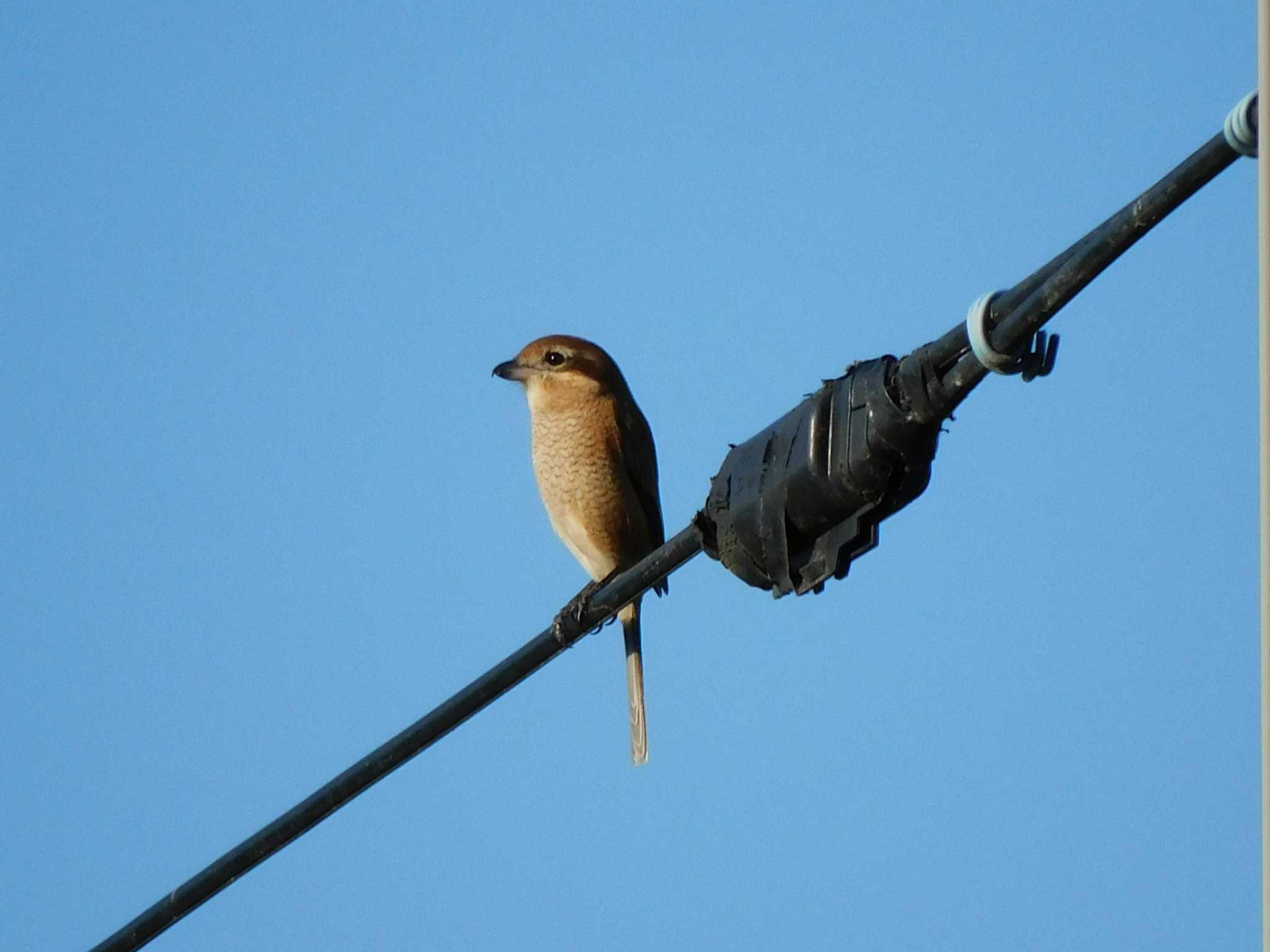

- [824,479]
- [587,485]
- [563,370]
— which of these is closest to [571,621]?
[824,479]

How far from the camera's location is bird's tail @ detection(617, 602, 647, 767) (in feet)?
25.7

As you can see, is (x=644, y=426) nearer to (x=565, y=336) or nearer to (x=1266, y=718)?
(x=565, y=336)

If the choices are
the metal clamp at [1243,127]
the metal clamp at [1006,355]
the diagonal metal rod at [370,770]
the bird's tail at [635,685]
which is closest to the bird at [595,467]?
the bird's tail at [635,685]

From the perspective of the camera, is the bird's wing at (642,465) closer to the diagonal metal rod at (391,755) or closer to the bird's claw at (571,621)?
the bird's claw at (571,621)

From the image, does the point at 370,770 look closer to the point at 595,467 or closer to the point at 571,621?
the point at 571,621

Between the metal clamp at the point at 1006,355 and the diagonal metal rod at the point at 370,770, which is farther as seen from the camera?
the diagonal metal rod at the point at 370,770

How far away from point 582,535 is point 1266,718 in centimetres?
576

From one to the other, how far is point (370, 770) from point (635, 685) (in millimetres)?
3247

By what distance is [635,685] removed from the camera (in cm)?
785

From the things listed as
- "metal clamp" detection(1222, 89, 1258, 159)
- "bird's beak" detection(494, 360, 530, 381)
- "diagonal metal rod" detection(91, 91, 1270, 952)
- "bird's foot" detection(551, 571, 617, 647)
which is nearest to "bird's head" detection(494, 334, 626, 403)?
"bird's beak" detection(494, 360, 530, 381)

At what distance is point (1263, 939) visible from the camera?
2.12 meters

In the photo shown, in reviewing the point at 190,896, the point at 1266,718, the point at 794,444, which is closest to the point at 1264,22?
the point at 1266,718

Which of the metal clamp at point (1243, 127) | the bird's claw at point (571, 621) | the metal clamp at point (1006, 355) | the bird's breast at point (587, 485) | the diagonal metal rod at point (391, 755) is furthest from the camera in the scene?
the bird's breast at point (587, 485)

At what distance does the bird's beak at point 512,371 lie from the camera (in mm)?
8102
